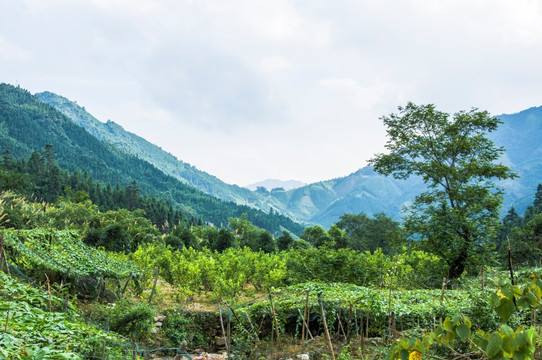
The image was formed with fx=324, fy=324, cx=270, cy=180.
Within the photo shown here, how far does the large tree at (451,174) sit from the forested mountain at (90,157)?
9180 centimetres

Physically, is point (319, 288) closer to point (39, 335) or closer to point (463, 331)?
point (39, 335)

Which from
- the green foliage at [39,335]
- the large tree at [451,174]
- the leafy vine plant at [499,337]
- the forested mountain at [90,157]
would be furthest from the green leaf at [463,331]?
the forested mountain at [90,157]

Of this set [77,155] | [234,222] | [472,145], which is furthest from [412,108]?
[77,155]

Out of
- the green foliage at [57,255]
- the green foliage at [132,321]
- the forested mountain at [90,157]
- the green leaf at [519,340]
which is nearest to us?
the green leaf at [519,340]

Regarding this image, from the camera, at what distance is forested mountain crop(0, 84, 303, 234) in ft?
370

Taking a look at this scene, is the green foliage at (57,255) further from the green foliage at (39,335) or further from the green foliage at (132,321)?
the green foliage at (39,335)

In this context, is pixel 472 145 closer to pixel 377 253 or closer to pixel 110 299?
pixel 377 253

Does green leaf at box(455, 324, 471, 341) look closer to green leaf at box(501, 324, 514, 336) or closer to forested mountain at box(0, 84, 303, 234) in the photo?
green leaf at box(501, 324, 514, 336)

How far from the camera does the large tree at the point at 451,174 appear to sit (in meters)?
9.75

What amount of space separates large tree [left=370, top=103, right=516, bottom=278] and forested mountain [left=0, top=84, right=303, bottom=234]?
91802 millimetres

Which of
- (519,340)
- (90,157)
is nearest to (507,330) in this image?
(519,340)

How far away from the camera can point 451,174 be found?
11.1 m

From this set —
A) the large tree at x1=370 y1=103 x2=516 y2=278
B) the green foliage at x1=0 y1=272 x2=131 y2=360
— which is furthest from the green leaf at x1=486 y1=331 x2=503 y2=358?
the large tree at x1=370 y1=103 x2=516 y2=278

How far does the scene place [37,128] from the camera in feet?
443
